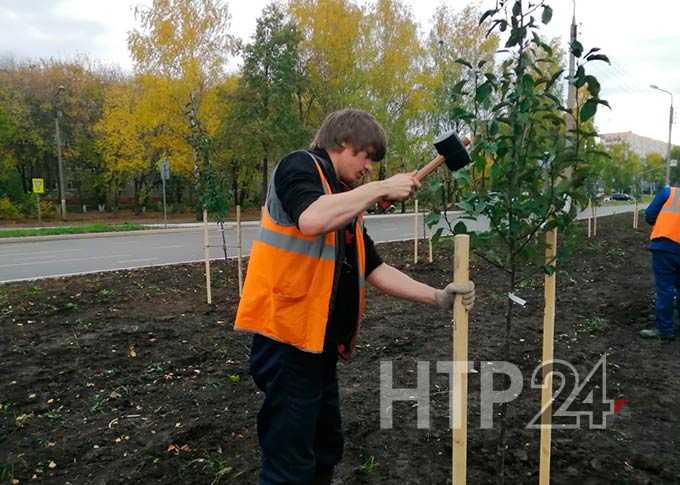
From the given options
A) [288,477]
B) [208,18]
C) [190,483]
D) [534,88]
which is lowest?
[190,483]

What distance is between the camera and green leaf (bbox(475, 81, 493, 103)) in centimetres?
237

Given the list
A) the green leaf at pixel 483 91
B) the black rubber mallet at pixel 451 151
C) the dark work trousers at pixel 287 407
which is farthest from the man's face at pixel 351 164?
the dark work trousers at pixel 287 407

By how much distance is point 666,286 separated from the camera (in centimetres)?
577

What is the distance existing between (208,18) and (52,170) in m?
22.4

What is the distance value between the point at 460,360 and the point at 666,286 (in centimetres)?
476

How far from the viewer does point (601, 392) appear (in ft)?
14.1

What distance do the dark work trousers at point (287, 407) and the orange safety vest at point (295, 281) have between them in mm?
116

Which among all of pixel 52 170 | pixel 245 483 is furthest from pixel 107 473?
pixel 52 170

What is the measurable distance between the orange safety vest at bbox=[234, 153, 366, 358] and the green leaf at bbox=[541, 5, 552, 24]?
1214 mm

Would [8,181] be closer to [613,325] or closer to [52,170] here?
[52,170]

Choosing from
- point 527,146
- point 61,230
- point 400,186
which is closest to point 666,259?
point 527,146

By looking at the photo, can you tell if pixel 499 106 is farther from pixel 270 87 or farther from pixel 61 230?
pixel 270 87

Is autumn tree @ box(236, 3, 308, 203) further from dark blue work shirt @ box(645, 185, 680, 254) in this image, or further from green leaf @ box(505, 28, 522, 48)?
green leaf @ box(505, 28, 522, 48)

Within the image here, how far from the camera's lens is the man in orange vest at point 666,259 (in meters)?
5.65
